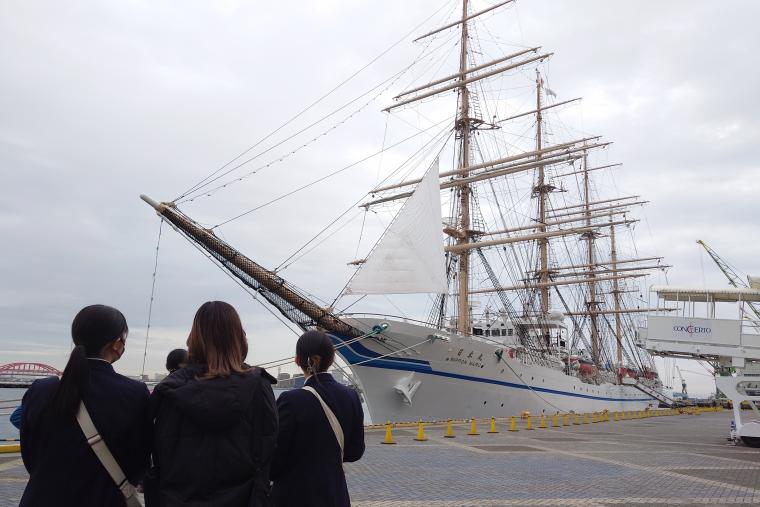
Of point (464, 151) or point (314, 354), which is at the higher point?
point (464, 151)

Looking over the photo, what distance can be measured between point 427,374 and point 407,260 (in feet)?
14.4

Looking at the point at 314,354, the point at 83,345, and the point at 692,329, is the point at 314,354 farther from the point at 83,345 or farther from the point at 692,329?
the point at 692,329

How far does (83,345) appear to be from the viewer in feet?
8.27

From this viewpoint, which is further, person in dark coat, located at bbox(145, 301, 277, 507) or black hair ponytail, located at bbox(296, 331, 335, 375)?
black hair ponytail, located at bbox(296, 331, 335, 375)

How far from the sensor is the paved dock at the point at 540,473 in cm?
754

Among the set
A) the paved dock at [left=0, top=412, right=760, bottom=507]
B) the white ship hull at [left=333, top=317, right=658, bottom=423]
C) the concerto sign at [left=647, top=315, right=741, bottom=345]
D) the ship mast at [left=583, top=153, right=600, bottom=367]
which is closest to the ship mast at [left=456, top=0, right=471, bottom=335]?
the white ship hull at [left=333, top=317, right=658, bottom=423]

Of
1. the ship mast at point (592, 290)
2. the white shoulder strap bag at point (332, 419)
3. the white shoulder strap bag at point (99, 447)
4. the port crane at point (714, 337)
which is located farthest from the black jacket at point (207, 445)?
the ship mast at point (592, 290)

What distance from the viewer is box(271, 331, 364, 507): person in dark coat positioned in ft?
9.60

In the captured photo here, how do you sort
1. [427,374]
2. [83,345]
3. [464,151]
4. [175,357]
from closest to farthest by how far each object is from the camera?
[83,345] < [175,357] < [427,374] < [464,151]

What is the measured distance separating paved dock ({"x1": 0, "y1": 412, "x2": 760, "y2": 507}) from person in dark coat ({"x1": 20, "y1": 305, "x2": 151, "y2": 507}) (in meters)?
5.23

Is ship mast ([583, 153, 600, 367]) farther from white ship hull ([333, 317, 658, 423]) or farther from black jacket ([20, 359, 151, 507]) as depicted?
black jacket ([20, 359, 151, 507])

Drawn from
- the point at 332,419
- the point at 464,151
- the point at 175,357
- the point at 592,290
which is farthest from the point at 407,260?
the point at 592,290

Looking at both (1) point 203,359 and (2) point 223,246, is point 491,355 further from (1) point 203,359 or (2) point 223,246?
(1) point 203,359

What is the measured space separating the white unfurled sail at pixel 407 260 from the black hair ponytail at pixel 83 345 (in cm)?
1899
